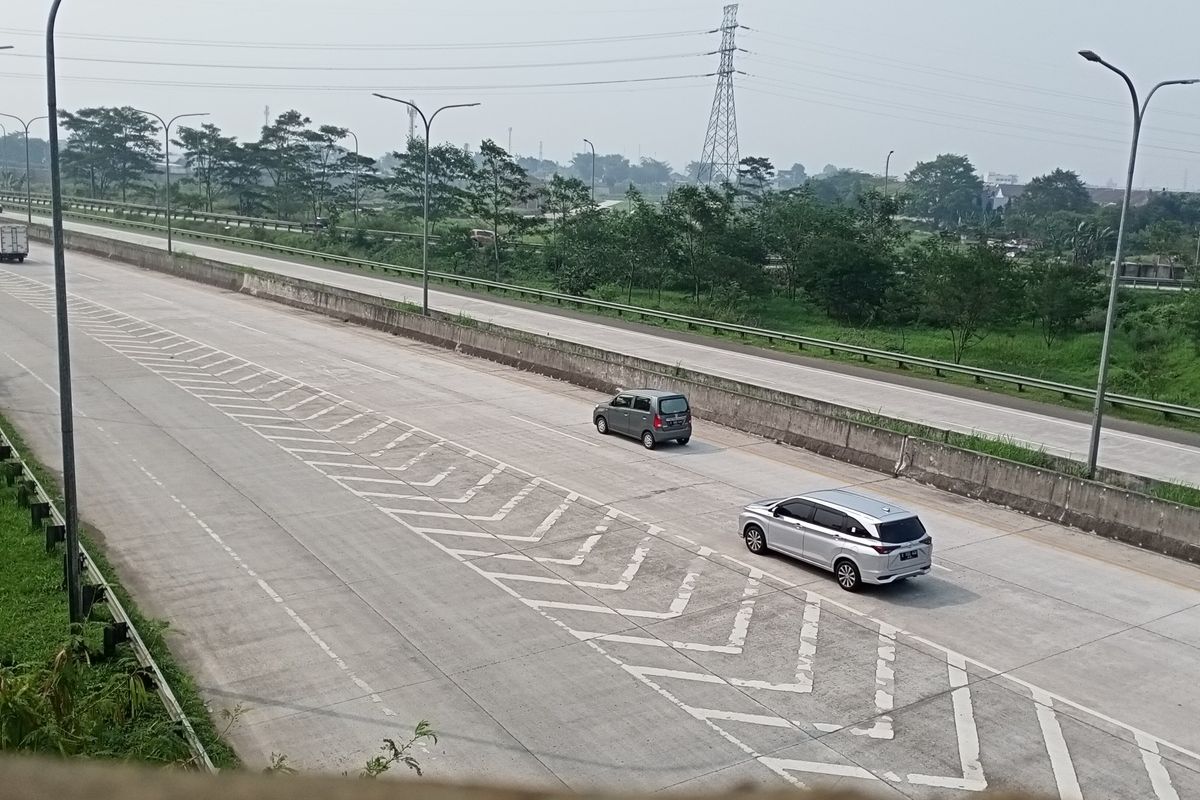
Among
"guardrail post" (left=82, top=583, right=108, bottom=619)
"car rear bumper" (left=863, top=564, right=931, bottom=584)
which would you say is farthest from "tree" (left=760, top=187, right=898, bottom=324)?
"guardrail post" (left=82, top=583, right=108, bottom=619)

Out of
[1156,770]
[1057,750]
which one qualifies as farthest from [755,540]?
[1156,770]

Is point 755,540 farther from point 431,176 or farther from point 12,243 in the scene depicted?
point 431,176

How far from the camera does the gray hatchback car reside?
90.2 feet

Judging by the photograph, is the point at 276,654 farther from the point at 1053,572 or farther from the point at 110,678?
the point at 1053,572

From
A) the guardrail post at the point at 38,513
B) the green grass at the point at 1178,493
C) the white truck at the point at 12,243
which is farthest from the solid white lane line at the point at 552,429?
the white truck at the point at 12,243

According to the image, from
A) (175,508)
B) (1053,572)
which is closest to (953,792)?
(1053,572)

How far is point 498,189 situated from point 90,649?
66.0 meters

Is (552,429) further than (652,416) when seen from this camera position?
Yes

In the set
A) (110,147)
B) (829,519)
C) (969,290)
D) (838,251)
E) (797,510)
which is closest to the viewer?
(829,519)

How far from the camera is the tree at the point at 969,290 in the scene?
4884 centimetres

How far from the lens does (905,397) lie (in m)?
35.6

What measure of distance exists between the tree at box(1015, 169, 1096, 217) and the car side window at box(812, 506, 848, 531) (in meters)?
144

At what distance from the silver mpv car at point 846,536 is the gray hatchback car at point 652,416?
310 inches

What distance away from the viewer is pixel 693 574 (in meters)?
18.5
